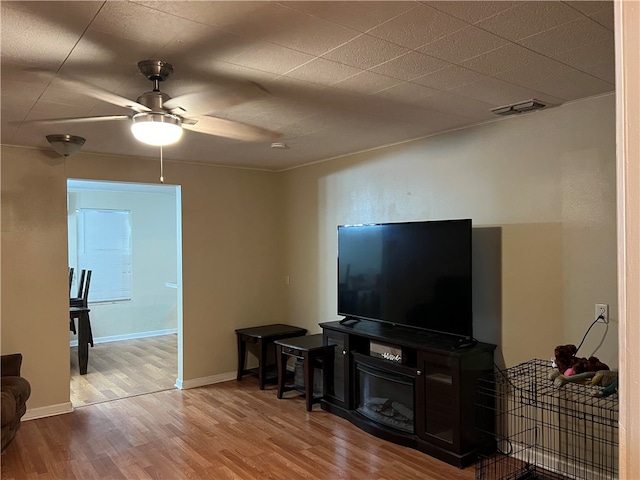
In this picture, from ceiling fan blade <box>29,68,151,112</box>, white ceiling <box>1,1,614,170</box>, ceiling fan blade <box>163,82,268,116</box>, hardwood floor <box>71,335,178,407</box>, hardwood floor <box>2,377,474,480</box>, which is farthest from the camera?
hardwood floor <box>71,335,178,407</box>

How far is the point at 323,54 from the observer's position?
2180mm

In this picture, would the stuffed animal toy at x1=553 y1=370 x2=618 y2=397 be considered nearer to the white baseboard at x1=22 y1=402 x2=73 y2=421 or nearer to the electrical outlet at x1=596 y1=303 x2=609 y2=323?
the electrical outlet at x1=596 y1=303 x2=609 y2=323

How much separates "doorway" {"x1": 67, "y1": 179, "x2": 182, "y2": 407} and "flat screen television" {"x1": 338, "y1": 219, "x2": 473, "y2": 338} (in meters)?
3.23

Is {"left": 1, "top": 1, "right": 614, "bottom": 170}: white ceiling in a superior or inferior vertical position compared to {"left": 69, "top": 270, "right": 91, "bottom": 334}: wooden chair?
superior

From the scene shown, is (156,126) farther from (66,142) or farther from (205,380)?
(205,380)

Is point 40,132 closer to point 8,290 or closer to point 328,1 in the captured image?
point 8,290

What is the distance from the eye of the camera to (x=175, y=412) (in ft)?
14.2

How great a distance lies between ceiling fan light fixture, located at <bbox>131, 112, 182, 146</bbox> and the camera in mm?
2246

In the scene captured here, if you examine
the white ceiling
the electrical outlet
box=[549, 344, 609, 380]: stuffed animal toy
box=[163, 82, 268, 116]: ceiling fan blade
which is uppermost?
the white ceiling

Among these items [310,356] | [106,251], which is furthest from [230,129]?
[106,251]

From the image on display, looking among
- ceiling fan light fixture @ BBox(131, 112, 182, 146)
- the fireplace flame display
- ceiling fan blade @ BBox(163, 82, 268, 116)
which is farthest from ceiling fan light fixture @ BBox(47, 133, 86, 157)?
the fireplace flame display

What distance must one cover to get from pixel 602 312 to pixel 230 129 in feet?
9.11

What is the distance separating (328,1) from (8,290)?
12.6 ft

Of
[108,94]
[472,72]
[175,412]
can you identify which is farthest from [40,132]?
[472,72]
